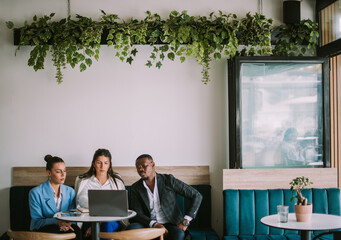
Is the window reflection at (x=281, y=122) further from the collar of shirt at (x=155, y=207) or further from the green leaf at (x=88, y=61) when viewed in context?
the green leaf at (x=88, y=61)

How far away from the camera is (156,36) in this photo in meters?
4.80

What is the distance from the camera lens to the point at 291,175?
4812 millimetres

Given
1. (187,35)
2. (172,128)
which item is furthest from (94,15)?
(172,128)

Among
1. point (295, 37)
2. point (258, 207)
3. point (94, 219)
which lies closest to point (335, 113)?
point (295, 37)

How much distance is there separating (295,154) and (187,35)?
1.77 metres

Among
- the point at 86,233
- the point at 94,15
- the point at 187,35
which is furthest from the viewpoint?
the point at 94,15

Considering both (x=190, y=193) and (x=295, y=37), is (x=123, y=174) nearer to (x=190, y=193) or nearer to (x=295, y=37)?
(x=190, y=193)

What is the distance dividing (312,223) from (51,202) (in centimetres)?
238

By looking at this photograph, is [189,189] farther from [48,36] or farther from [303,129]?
[48,36]

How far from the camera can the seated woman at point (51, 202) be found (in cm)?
420

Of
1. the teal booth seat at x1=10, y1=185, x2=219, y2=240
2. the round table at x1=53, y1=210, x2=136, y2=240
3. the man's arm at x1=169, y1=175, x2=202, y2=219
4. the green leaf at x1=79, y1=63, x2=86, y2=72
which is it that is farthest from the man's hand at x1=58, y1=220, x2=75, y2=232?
the green leaf at x1=79, y1=63, x2=86, y2=72

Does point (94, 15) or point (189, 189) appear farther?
point (94, 15)

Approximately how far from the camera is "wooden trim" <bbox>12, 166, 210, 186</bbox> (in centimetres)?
509

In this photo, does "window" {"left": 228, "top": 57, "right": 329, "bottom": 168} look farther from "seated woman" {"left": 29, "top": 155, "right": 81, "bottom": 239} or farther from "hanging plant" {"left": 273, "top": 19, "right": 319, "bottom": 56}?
"seated woman" {"left": 29, "top": 155, "right": 81, "bottom": 239}
